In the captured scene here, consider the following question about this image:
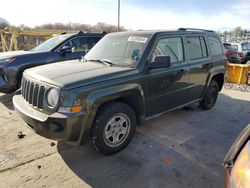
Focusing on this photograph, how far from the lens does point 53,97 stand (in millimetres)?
2949

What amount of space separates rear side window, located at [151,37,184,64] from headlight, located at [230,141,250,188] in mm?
2428

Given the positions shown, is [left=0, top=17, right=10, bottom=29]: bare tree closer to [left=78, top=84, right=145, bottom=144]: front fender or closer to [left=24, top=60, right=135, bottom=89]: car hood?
[left=24, top=60, right=135, bottom=89]: car hood

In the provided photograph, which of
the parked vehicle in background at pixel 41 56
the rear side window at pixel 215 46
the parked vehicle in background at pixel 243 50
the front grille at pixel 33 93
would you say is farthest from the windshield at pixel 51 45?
the parked vehicle in background at pixel 243 50

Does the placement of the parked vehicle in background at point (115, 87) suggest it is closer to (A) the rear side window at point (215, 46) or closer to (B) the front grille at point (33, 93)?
(B) the front grille at point (33, 93)

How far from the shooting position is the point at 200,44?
496 centimetres

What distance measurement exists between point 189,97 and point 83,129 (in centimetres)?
266

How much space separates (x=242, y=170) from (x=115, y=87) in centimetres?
209

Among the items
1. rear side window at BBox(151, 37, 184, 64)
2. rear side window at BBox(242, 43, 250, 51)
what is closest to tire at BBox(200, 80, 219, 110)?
rear side window at BBox(151, 37, 184, 64)

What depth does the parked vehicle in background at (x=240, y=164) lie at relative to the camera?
1.41 metres

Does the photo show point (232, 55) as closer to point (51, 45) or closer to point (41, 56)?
point (51, 45)

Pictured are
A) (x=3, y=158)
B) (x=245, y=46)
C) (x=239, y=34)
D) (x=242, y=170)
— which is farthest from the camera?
(x=239, y=34)

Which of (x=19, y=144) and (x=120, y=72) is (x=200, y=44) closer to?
(x=120, y=72)

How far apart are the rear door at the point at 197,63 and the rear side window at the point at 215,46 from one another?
25 centimetres

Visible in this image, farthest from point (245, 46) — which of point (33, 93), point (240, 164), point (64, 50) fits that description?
point (240, 164)
